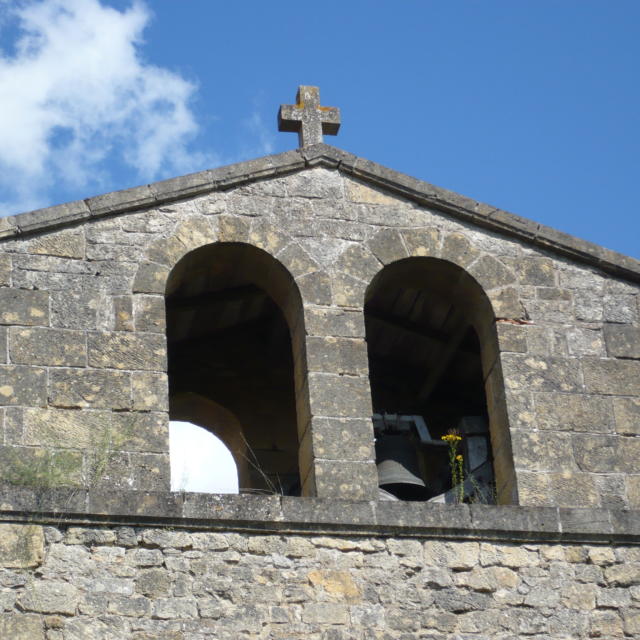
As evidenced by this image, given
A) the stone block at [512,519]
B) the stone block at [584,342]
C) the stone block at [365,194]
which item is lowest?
the stone block at [512,519]

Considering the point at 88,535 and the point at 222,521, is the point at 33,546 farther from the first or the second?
the point at 222,521

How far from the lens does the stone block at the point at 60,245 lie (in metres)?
10.4

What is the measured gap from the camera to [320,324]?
1047 centimetres

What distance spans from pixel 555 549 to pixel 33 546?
9.53 feet

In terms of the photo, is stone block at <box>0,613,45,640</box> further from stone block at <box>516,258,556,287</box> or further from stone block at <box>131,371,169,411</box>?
stone block at <box>516,258,556,287</box>

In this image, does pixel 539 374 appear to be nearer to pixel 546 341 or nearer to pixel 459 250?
pixel 546 341

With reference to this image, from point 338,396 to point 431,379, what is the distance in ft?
9.24

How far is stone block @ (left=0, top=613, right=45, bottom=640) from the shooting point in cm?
909

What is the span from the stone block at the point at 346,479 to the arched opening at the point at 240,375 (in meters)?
2.01

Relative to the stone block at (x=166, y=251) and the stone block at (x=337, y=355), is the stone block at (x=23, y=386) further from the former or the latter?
the stone block at (x=337, y=355)

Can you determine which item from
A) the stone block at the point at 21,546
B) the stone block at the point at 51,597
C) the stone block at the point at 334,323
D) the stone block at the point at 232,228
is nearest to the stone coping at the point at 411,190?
the stone block at the point at 232,228

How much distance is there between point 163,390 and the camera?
10039mm

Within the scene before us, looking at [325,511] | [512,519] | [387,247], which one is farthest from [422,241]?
[325,511]

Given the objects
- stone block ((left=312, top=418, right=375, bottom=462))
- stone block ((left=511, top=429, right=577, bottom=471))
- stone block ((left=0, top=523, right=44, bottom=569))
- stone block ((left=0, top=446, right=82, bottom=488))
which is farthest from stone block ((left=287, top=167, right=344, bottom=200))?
stone block ((left=0, top=523, right=44, bottom=569))
